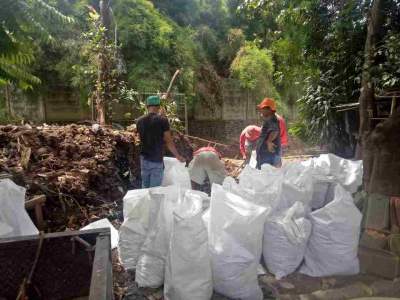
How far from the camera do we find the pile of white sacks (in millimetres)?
2318

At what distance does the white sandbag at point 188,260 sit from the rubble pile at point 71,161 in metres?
→ 2.16

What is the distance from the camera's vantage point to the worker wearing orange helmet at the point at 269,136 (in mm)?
4477

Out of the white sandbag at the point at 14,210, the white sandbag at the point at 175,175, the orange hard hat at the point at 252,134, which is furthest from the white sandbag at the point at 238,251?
the orange hard hat at the point at 252,134

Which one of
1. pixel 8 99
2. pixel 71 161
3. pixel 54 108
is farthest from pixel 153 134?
pixel 54 108

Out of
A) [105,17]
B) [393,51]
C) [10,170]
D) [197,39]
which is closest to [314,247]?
[393,51]

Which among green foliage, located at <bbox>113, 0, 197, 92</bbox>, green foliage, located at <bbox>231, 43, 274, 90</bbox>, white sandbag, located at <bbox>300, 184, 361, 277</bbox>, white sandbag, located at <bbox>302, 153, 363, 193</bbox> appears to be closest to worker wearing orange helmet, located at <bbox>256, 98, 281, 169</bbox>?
white sandbag, located at <bbox>302, 153, 363, 193</bbox>

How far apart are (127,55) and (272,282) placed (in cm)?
889

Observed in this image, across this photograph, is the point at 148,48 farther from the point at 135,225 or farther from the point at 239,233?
the point at 239,233

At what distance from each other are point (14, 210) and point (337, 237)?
2453 mm

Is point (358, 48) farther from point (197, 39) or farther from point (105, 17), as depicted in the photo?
point (197, 39)

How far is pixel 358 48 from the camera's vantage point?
5820 millimetres

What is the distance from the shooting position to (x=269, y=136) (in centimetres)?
453

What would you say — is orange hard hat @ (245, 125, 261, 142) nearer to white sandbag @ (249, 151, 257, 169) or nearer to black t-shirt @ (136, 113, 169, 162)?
white sandbag @ (249, 151, 257, 169)

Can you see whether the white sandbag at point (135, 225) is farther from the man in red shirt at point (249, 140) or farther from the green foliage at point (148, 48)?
the green foliage at point (148, 48)
